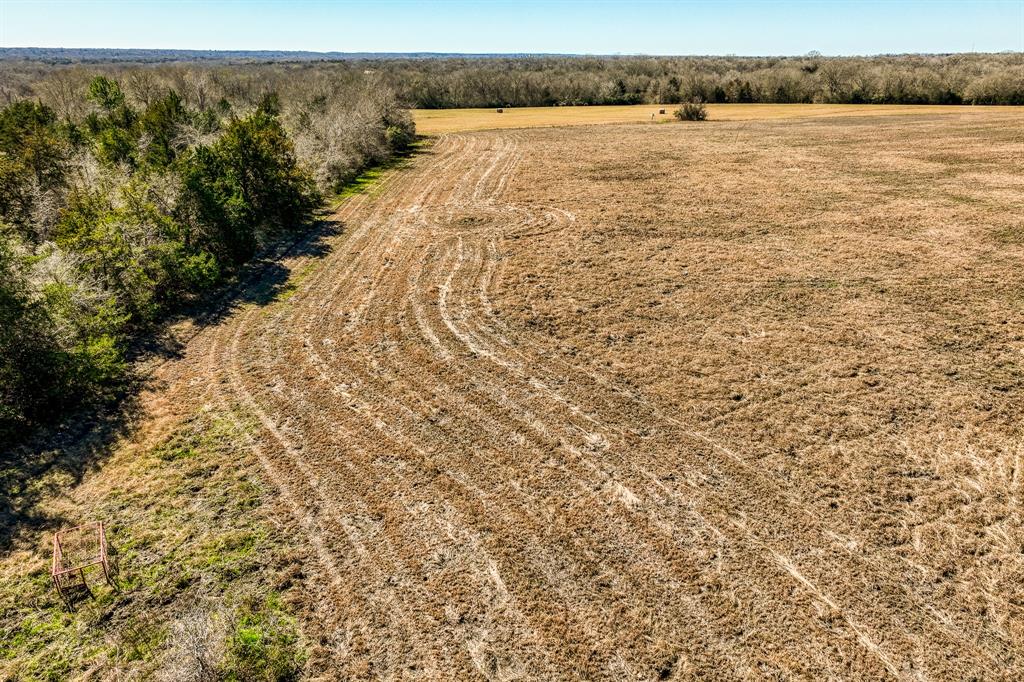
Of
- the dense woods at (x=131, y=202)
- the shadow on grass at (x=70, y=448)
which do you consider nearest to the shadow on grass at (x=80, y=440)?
the shadow on grass at (x=70, y=448)

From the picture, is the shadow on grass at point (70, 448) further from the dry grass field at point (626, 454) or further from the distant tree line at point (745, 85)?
the distant tree line at point (745, 85)

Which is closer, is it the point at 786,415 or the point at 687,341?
the point at 786,415

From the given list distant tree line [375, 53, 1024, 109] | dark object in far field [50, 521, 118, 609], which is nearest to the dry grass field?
dark object in far field [50, 521, 118, 609]

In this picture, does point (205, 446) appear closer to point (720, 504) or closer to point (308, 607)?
point (308, 607)

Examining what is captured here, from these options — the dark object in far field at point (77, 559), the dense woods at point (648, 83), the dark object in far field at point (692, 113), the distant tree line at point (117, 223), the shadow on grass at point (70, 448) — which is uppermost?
the dense woods at point (648, 83)

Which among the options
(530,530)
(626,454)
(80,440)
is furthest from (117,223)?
(626,454)

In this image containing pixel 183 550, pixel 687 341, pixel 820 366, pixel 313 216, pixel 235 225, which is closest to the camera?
pixel 183 550

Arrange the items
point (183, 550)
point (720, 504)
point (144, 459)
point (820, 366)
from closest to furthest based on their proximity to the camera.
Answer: point (183, 550) < point (720, 504) < point (144, 459) < point (820, 366)

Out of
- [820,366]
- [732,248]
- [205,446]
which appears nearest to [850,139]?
[732,248]

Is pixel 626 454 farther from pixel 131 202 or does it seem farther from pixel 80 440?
pixel 131 202
